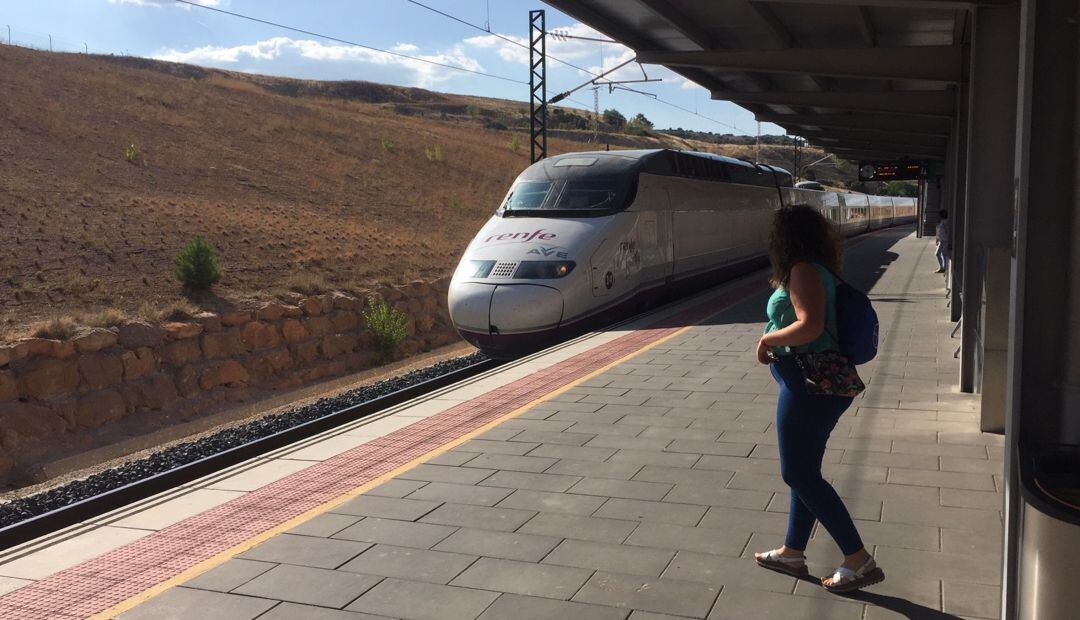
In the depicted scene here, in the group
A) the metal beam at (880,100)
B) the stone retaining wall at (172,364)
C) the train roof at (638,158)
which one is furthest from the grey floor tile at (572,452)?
the metal beam at (880,100)

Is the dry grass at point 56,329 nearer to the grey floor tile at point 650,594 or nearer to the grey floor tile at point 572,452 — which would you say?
the grey floor tile at point 572,452

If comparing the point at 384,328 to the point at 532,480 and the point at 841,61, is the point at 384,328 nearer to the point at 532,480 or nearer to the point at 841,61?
the point at 841,61

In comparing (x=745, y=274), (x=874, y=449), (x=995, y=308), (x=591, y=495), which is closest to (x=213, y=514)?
(x=591, y=495)

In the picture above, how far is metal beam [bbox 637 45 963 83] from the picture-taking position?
11.1m

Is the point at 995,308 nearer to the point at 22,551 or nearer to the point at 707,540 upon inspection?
the point at 707,540

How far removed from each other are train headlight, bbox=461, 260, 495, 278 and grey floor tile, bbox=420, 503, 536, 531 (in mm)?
7278

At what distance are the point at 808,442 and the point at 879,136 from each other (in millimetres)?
21099

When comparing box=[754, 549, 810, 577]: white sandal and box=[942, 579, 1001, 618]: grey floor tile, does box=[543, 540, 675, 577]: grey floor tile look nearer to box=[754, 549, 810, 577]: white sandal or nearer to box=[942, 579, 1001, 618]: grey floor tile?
box=[754, 549, 810, 577]: white sandal

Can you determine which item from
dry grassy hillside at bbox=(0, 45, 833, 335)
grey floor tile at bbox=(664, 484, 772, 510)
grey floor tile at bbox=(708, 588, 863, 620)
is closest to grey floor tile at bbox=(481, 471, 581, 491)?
grey floor tile at bbox=(664, 484, 772, 510)

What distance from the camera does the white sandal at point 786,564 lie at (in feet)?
12.9

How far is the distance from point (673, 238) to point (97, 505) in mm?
10662

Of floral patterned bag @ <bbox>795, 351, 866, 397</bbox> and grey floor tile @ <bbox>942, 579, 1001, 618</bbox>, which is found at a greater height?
floral patterned bag @ <bbox>795, 351, 866, 397</bbox>

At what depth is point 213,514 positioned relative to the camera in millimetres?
4992

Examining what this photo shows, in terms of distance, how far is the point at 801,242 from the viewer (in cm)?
364
